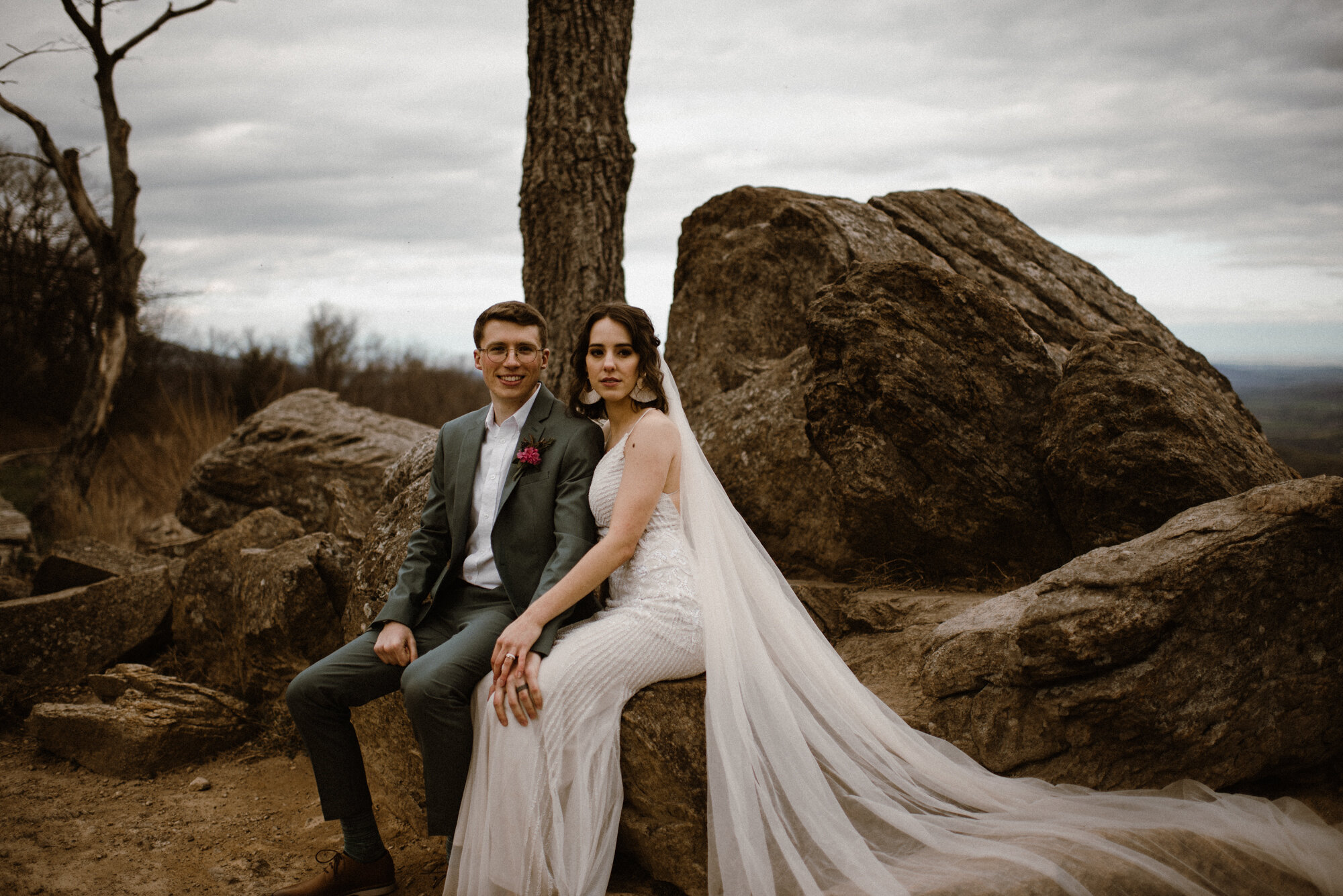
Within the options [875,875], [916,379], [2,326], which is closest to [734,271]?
[916,379]

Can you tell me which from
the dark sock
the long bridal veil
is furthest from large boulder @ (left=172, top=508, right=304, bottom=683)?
the long bridal veil

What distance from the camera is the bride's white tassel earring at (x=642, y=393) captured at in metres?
3.90

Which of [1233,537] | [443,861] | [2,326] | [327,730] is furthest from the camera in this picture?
[2,326]

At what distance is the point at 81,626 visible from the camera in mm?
5980

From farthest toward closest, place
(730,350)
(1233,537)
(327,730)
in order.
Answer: (730,350), (327,730), (1233,537)

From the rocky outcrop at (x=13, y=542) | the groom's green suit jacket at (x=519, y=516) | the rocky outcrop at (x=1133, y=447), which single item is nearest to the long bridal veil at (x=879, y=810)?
the groom's green suit jacket at (x=519, y=516)

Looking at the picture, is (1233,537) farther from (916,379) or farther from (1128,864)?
(916,379)

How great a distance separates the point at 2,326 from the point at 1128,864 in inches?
861

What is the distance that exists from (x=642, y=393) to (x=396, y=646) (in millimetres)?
1529

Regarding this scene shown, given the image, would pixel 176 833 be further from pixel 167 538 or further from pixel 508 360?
pixel 167 538

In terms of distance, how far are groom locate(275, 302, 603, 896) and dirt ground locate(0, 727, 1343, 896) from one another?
1.12 ft

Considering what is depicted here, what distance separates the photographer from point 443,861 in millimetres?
3906

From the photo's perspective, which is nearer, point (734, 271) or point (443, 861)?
point (443, 861)

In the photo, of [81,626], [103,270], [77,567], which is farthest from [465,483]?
[103,270]
